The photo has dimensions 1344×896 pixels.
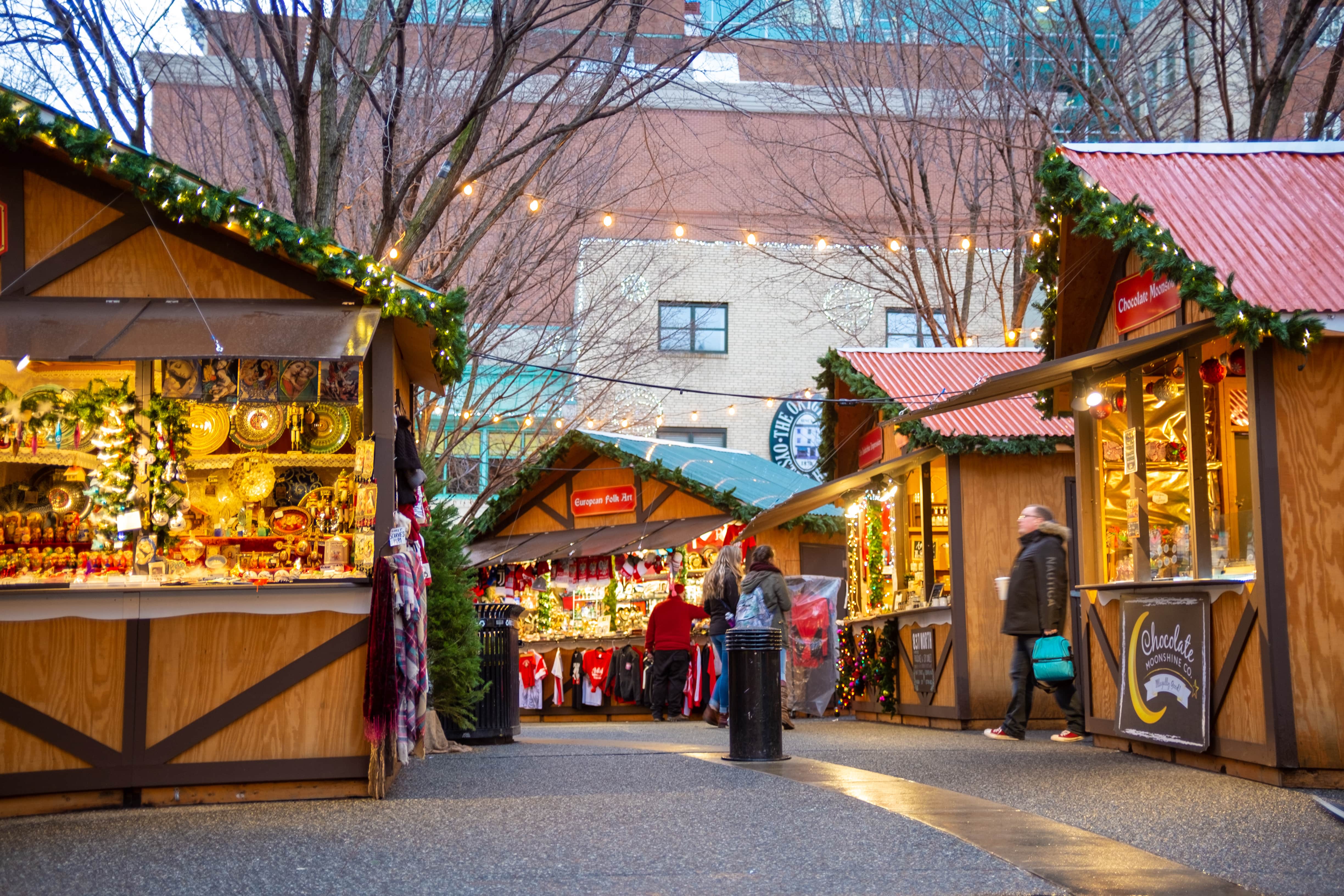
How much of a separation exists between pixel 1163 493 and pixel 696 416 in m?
22.1

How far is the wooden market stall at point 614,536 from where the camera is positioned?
67.4 feet

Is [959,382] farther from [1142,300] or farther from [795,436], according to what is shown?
[795,436]

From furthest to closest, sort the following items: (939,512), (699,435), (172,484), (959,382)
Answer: (699,435)
(959,382)
(939,512)
(172,484)

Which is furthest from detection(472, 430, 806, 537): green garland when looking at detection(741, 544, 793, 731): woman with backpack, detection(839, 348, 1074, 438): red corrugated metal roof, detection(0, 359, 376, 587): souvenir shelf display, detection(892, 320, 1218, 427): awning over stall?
detection(0, 359, 376, 587): souvenir shelf display

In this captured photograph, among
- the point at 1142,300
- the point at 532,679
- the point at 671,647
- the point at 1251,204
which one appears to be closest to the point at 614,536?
the point at 532,679

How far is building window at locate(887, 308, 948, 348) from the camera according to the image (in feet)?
106

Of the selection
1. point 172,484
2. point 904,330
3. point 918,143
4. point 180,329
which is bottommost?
point 172,484

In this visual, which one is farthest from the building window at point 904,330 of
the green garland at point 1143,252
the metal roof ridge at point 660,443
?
the green garland at point 1143,252

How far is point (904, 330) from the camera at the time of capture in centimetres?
3244

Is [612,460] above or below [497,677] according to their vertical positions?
above

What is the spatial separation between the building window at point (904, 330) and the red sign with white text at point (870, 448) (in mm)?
13335

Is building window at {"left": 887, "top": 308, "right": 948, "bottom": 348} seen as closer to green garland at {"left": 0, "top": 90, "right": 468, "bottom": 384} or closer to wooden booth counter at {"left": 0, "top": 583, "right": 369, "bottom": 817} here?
green garland at {"left": 0, "top": 90, "right": 468, "bottom": 384}

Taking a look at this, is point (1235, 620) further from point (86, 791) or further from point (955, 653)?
point (86, 791)

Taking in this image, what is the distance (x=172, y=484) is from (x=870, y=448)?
1103cm
